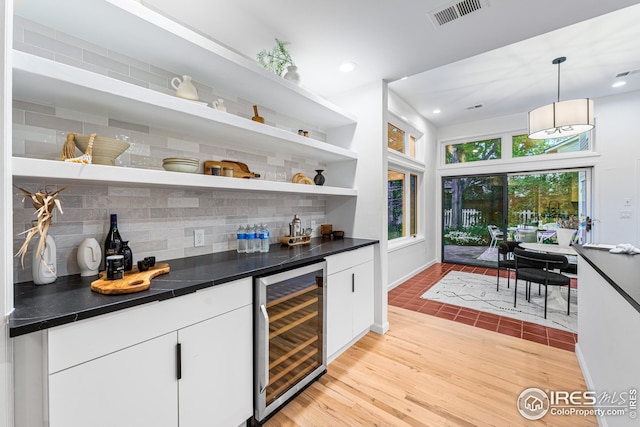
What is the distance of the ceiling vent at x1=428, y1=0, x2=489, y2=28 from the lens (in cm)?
166

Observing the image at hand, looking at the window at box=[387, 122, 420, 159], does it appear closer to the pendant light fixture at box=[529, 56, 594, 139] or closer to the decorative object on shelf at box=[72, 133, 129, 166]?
the pendant light fixture at box=[529, 56, 594, 139]

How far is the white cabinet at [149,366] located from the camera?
0.88 metres

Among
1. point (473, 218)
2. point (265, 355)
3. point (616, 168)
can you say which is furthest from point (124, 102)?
point (616, 168)

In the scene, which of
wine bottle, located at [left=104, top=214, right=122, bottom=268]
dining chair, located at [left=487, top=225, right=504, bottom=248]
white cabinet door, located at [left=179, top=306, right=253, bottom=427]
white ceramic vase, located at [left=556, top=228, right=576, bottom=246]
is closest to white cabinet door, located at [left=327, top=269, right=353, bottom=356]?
white cabinet door, located at [left=179, top=306, right=253, bottom=427]

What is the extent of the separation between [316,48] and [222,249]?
6.07ft

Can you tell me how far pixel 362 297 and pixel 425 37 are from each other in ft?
7.48

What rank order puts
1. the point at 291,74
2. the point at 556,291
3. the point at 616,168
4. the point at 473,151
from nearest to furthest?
the point at 291,74 → the point at 556,291 → the point at 616,168 → the point at 473,151

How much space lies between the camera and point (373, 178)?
2727 millimetres

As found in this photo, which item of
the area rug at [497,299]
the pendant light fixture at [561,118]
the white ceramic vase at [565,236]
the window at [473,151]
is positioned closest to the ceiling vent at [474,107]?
the window at [473,151]

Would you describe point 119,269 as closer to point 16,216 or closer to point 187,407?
point 16,216

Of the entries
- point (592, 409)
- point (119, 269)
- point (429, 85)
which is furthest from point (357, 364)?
point (429, 85)

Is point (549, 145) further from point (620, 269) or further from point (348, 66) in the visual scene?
point (348, 66)

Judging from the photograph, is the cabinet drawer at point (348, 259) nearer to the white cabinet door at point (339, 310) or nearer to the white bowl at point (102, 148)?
the white cabinet door at point (339, 310)

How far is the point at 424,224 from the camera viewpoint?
527 centimetres
